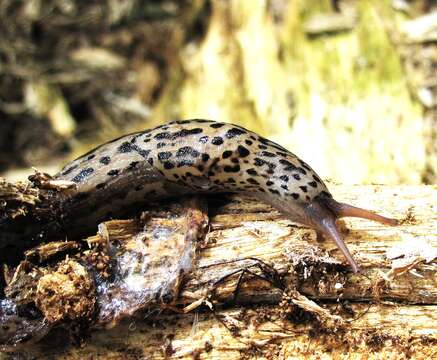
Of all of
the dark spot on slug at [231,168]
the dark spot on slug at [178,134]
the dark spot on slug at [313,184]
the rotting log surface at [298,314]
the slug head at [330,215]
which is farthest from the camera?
the dark spot on slug at [178,134]

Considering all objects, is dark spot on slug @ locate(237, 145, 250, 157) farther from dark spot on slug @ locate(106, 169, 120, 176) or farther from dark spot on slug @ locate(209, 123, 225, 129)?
dark spot on slug @ locate(106, 169, 120, 176)

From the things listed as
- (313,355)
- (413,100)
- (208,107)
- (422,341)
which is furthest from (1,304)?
(413,100)

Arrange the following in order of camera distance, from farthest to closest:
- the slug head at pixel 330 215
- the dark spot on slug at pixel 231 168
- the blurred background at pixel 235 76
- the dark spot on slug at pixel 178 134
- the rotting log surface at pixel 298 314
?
the blurred background at pixel 235 76, the dark spot on slug at pixel 178 134, the dark spot on slug at pixel 231 168, the slug head at pixel 330 215, the rotting log surface at pixel 298 314

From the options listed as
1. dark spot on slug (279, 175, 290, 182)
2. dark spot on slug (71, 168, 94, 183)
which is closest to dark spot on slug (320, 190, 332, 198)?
dark spot on slug (279, 175, 290, 182)

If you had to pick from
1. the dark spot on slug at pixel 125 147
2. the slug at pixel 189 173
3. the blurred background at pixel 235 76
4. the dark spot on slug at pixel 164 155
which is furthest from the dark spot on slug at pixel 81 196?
the blurred background at pixel 235 76

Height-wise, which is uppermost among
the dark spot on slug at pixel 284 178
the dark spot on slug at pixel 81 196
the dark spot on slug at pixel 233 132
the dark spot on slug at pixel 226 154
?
the dark spot on slug at pixel 233 132

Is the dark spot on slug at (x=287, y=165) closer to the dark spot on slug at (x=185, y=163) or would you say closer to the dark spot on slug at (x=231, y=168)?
the dark spot on slug at (x=231, y=168)

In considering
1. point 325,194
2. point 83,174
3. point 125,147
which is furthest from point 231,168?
point 83,174
